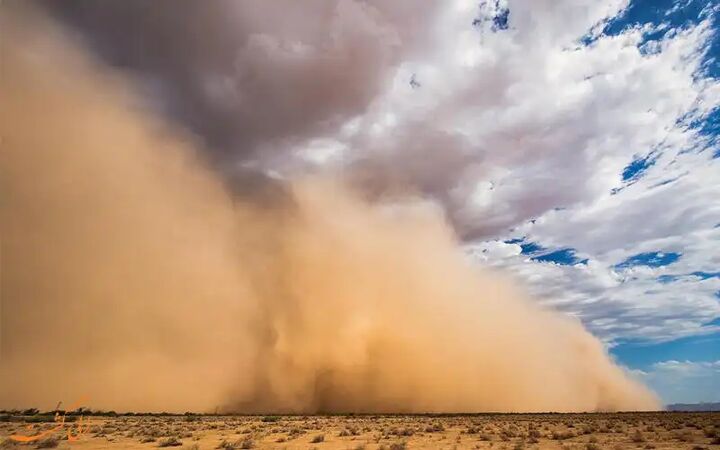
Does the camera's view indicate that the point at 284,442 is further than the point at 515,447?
Yes

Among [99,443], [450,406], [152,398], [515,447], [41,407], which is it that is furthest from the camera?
[450,406]

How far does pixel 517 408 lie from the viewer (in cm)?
13738

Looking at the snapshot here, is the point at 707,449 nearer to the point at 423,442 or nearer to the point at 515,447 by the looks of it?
the point at 515,447

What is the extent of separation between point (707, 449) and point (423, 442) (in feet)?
53.1

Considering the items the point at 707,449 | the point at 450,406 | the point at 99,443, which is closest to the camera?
the point at 707,449

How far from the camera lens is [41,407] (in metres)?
108

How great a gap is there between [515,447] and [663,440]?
11949 millimetres

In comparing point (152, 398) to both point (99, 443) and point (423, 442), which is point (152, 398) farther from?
point (423, 442)

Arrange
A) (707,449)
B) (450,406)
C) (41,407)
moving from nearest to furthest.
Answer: (707,449) < (41,407) < (450,406)

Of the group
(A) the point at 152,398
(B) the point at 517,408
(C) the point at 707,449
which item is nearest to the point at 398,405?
(B) the point at 517,408

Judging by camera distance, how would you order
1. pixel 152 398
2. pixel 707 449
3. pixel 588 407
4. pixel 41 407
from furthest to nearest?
pixel 588 407
pixel 152 398
pixel 41 407
pixel 707 449

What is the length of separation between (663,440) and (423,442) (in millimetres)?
16032

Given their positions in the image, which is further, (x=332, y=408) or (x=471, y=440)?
(x=332, y=408)

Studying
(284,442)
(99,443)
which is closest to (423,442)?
(284,442)
